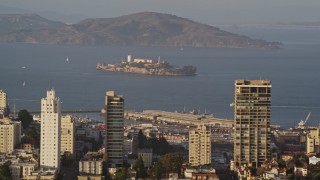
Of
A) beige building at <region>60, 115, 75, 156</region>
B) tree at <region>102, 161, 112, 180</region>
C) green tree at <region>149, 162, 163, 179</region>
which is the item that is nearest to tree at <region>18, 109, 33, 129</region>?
beige building at <region>60, 115, 75, 156</region>

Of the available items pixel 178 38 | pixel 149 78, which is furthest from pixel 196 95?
pixel 178 38

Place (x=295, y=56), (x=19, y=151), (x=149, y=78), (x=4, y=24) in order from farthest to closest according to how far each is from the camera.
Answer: (x=4, y=24) < (x=295, y=56) < (x=149, y=78) < (x=19, y=151)

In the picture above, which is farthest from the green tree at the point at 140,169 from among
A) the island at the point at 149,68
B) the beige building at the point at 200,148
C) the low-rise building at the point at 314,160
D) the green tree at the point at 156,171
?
the island at the point at 149,68

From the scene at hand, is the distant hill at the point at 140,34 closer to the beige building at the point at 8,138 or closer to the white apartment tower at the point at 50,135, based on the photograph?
the beige building at the point at 8,138

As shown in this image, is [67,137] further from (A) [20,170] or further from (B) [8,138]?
(A) [20,170]

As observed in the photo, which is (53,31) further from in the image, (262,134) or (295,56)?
(262,134)

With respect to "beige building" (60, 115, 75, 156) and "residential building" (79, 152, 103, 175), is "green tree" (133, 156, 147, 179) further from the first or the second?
"beige building" (60, 115, 75, 156)
